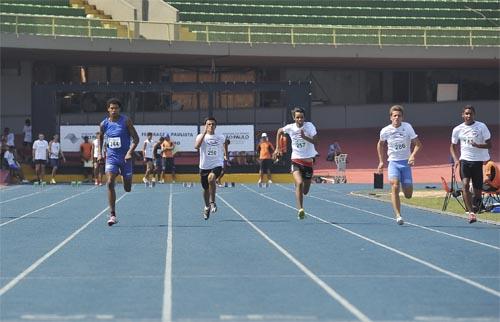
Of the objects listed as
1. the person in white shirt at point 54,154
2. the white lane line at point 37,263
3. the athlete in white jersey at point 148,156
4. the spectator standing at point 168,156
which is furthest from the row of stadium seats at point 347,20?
the white lane line at point 37,263

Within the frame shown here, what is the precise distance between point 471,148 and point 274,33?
104 feet

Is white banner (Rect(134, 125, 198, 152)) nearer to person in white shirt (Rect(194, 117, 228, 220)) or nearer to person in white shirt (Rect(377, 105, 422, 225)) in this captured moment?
person in white shirt (Rect(194, 117, 228, 220))

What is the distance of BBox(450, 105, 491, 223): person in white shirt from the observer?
15.7 meters

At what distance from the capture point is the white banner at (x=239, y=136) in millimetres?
37062

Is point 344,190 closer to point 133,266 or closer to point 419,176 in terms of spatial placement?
point 419,176

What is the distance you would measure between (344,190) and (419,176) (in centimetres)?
928

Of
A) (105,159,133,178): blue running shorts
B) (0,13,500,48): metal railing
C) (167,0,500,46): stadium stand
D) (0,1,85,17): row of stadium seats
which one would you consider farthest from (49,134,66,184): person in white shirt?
(105,159,133,178): blue running shorts

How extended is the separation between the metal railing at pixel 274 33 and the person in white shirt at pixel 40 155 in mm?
9745

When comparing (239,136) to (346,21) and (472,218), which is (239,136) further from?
(472,218)

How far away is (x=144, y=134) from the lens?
36.7m

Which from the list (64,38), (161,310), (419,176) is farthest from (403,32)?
(161,310)

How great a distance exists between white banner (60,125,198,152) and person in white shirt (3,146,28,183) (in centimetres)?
198

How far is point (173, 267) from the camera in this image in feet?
34.3

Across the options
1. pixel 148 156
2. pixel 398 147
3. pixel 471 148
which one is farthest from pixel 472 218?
pixel 148 156
